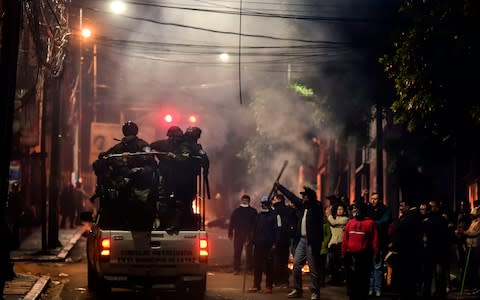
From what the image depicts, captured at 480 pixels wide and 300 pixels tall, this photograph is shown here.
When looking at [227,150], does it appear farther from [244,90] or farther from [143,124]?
[244,90]

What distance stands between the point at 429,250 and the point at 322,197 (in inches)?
1164

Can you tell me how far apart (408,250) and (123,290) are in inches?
192

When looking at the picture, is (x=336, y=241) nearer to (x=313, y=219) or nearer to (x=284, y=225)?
(x=284, y=225)

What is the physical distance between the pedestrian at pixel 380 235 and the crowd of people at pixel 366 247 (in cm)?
2

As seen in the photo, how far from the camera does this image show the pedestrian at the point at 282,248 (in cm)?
1484

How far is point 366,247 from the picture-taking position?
12.4 m

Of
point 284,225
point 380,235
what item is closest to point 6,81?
point 284,225

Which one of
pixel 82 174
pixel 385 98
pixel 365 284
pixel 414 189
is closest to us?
pixel 365 284

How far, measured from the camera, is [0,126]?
34.7ft

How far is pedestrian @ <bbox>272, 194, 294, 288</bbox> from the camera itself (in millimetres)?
14836

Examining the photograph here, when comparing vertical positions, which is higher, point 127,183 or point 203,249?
point 127,183

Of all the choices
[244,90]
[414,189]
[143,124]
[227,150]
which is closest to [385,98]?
[414,189]

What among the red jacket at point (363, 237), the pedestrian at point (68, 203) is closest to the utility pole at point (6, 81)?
the red jacket at point (363, 237)

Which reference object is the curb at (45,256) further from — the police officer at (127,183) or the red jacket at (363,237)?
the red jacket at (363,237)
